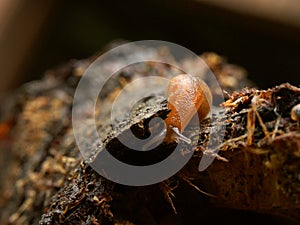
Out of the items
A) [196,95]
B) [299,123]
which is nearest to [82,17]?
[196,95]

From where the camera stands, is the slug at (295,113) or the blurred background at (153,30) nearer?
the slug at (295,113)

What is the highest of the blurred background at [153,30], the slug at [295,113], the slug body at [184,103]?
the slug at [295,113]

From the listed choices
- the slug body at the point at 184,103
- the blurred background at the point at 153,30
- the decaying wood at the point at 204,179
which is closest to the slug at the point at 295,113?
the decaying wood at the point at 204,179

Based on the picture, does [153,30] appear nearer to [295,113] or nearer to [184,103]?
[184,103]

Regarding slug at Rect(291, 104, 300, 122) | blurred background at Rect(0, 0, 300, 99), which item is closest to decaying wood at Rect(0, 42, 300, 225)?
slug at Rect(291, 104, 300, 122)

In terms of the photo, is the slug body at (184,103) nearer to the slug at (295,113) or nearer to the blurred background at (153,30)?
the slug at (295,113)

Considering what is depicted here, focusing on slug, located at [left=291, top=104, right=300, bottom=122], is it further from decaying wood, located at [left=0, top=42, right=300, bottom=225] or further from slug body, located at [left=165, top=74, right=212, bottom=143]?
slug body, located at [left=165, top=74, right=212, bottom=143]

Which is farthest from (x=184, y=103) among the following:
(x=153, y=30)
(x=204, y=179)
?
(x=153, y=30)
